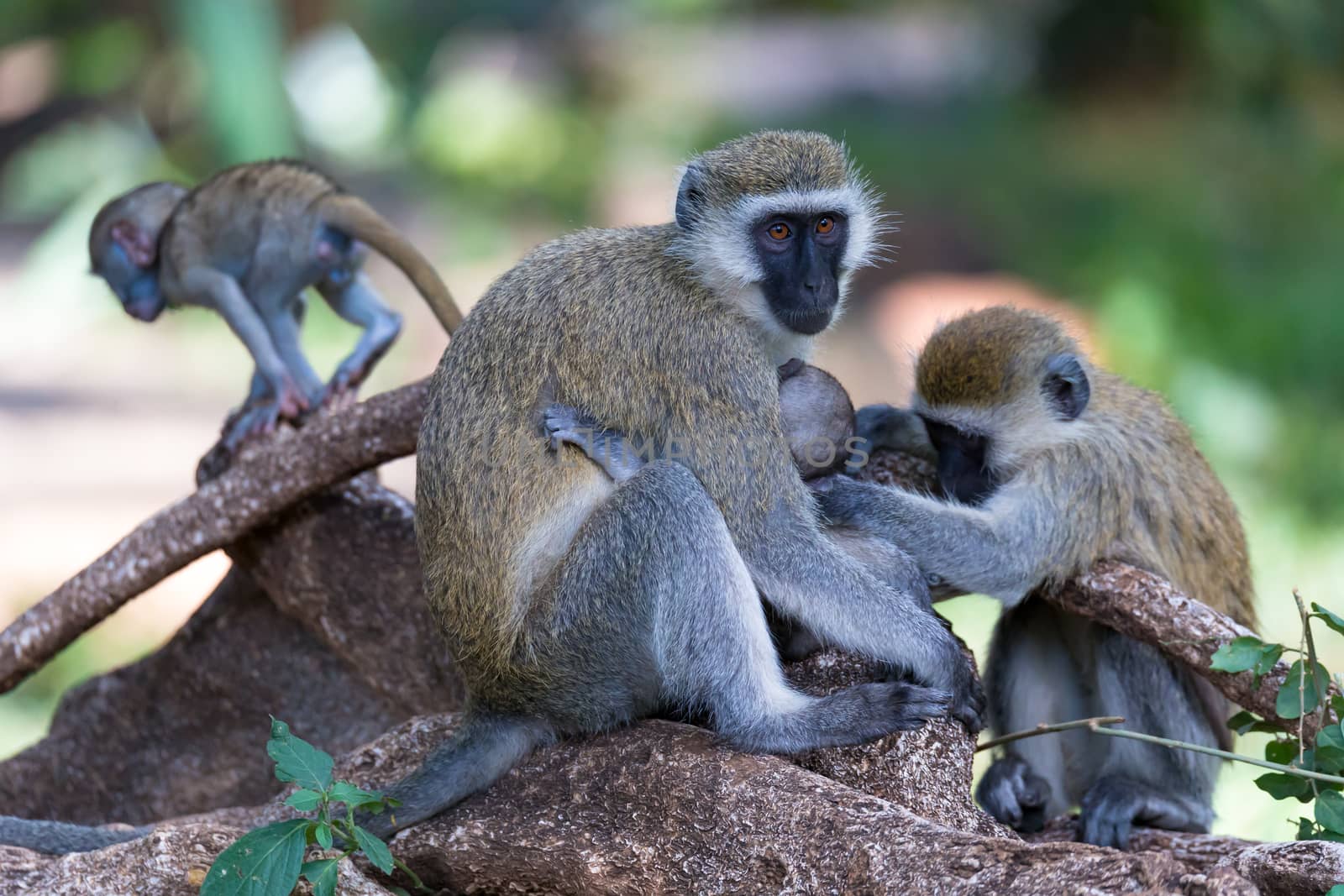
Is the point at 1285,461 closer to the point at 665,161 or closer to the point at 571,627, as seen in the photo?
the point at 571,627

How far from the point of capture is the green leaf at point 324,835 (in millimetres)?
3191

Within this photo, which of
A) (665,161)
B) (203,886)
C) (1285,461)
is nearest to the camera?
(203,886)

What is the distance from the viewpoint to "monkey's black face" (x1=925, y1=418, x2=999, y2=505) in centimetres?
452

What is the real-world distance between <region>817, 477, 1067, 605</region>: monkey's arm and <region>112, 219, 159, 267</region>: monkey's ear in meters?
4.05

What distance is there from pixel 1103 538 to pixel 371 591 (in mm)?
2584

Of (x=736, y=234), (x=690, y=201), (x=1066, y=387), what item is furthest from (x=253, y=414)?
(x=1066, y=387)

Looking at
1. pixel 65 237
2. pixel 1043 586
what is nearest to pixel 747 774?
pixel 1043 586

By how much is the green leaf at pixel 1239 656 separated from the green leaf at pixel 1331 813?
1.18 ft

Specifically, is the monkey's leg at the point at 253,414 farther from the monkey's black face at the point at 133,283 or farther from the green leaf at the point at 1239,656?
the green leaf at the point at 1239,656

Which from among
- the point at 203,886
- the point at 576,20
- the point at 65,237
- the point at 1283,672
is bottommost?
the point at 203,886

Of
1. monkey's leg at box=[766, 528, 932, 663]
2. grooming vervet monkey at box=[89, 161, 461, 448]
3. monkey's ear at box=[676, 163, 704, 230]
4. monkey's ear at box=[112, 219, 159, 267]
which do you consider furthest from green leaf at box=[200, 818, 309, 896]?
monkey's ear at box=[112, 219, 159, 267]

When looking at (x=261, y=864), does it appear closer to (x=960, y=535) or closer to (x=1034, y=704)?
(x=960, y=535)

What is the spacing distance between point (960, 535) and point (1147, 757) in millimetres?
995

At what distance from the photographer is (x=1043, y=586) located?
168 inches
